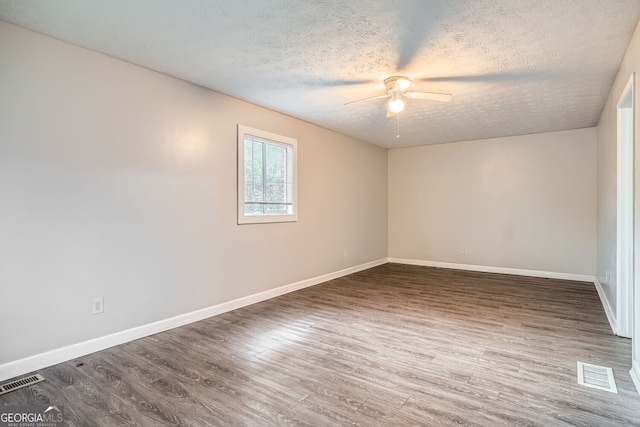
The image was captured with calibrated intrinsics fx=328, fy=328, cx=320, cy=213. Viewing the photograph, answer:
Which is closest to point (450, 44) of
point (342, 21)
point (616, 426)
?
point (342, 21)

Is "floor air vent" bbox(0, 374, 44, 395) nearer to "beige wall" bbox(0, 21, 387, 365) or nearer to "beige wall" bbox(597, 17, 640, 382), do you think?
"beige wall" bbox(0, 21, 387, 365)

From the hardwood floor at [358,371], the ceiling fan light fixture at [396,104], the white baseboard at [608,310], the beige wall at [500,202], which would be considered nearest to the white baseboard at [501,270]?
the beige wall at [500,202]

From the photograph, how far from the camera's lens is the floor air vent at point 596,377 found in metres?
2.17

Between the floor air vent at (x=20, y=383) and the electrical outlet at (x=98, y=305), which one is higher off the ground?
the electrical outlet at (x=98, y=305)

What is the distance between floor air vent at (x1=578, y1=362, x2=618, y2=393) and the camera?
217 cm

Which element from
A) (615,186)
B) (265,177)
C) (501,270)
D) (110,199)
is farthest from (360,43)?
(501,270)

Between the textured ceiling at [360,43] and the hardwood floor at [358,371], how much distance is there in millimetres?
2474

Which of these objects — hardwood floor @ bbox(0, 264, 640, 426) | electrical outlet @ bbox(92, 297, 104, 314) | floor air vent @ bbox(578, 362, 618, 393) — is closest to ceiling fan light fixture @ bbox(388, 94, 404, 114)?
hardwood floor @ bbox(0, 264, 640, 426)

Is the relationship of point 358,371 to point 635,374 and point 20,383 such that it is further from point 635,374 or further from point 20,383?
point 20,383

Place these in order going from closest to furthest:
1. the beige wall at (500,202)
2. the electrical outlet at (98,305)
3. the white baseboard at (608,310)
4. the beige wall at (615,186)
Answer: the beige wall at (615,186), the electrical outlet at (98,305), the white baseboard at (608,310), the beige wall at (500,202)

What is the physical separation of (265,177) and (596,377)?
377cm

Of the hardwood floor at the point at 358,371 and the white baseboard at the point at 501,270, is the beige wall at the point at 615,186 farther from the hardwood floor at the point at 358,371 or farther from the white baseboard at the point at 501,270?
the white baseboard at the point at 501,270

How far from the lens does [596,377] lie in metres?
2.29

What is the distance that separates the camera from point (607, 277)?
3.82 meters
